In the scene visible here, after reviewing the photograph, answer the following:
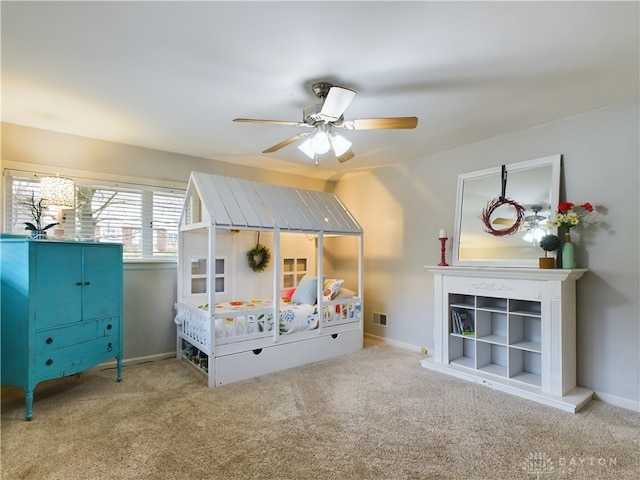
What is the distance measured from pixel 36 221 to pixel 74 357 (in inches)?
48.1

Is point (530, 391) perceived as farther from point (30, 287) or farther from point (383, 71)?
point (30, 287)

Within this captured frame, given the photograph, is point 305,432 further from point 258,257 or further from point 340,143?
point 258,257

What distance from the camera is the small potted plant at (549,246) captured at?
9.89 feet

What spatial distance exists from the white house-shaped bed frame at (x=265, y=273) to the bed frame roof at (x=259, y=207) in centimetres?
1

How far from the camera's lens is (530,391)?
295 cm

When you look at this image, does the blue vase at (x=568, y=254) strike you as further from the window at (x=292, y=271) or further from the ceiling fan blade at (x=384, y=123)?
the window at (x=292, y=271)

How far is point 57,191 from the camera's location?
3.07 metres

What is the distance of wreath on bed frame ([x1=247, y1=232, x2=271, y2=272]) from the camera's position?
14.6 feet

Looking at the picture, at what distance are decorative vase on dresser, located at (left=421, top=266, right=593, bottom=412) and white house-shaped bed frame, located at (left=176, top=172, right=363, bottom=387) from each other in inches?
43.7

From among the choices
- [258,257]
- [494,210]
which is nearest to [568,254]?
[494,210]

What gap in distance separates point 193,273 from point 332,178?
8.65ft

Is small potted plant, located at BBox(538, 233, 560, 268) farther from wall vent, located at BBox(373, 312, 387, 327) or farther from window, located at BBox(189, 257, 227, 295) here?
window, located at BBox(189, 257, 227, 295)

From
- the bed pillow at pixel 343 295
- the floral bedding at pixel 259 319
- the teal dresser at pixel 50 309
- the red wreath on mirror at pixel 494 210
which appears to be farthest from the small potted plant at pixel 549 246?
the teal dresser at pixel 50 309

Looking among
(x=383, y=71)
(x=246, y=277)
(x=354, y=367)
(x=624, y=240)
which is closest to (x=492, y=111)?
(x=383, y=71)
